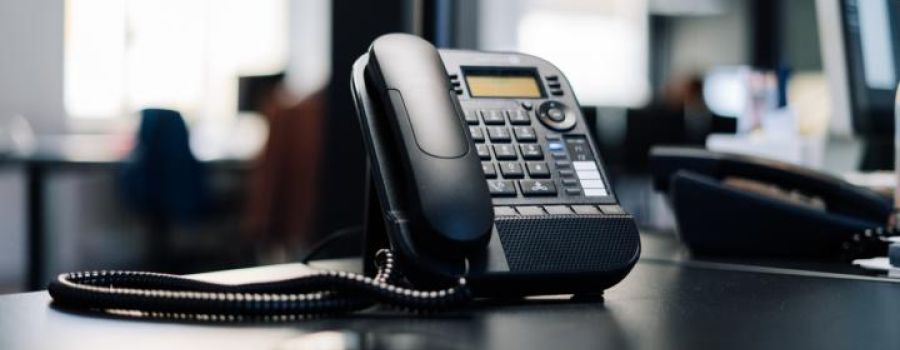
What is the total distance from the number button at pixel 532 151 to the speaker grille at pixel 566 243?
5 centimetres

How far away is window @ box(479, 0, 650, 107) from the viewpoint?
5.63 meters

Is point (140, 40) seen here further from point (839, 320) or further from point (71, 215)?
point (839, 320)

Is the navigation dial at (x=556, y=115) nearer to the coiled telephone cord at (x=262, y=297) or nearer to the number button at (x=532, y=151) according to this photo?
the number button at (x=532, y=151)

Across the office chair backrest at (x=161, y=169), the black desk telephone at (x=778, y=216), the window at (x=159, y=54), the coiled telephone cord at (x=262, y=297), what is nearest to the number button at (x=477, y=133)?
the coiled telephone cord at (x=262, y=297)

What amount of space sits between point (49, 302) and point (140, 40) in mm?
4760

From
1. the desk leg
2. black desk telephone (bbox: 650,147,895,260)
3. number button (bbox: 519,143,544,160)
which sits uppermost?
number button (bbox: 519,143,544,160)

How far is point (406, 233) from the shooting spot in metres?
0.56

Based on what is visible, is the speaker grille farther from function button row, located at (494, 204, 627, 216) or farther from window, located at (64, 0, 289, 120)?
window, located at (64, 0, 289, 120)

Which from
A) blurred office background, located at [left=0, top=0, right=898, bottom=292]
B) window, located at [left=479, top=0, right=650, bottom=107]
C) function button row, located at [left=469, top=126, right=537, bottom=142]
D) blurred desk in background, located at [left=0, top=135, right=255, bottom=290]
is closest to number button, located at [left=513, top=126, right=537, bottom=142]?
function button row, located at [left=469, top=126, right=537, bottom=142]

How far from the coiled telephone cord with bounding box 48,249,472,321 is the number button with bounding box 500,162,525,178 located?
9 centimetres

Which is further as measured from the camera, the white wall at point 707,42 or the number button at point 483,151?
the white wall at point 707,42

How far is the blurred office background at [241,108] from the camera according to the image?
11.6ft

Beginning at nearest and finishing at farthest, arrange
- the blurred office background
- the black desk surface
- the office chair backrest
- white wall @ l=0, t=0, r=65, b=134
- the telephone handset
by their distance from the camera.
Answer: the black desk surface, the telephone handset, the blurred office background, the office chair backrest, white wall @ l=0, t=0, r=65, b=134

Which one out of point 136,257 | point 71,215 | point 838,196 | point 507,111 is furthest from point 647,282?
point 71,215
